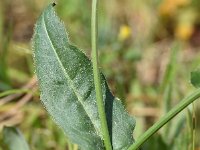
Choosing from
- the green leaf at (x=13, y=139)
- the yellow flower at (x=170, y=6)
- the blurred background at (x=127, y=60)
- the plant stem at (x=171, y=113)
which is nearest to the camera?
the plant stem at (x=171, y=113)

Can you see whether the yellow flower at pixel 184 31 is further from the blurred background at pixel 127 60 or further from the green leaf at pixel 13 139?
the green leaf at pixel 13 139

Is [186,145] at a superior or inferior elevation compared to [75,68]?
inferior

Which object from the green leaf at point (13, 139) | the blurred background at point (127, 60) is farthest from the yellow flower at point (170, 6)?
the green leaf at point (13, 139)

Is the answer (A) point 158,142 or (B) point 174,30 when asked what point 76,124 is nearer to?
(A) point 158,142

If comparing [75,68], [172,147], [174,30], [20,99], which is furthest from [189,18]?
[75,68]

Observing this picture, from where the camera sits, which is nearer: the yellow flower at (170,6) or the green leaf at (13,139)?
the green leaf at (13,139)

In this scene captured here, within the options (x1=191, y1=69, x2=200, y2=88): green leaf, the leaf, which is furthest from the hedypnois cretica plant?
(x1=191, y1=69, x2=200, y2=88): green leaf

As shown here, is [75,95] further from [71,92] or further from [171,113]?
[171,113]
